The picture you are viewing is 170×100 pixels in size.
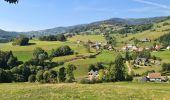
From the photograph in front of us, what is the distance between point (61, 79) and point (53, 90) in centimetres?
7296

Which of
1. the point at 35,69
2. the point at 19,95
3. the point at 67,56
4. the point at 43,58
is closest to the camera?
the point at 19,95

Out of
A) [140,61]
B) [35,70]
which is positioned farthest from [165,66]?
[35,70]

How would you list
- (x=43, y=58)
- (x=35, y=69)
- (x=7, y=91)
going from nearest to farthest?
(x=7, y=91) → (x=35, y=69) → (x=43, y=58)

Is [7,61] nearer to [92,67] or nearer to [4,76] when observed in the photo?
[92,67]

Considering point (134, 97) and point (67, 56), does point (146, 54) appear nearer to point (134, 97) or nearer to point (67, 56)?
point (67, 56)

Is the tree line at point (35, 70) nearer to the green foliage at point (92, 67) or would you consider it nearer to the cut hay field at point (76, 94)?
the green foliage at point (92, 67)

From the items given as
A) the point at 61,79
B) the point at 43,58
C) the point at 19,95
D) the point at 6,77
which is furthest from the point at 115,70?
the point at 19,95

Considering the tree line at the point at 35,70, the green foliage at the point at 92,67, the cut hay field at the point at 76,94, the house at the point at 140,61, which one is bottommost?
the house at the point at 140,61

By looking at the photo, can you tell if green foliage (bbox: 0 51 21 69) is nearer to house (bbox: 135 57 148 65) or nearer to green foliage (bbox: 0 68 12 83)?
green foliage (bbox: 0 68 12 83)

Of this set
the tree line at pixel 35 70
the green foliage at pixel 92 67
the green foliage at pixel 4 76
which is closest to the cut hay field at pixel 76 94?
the tree line at pixel 35 70

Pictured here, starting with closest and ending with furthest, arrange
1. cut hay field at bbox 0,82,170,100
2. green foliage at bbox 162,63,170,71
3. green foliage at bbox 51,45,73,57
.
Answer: cut hay field at bbox 0,82,170,100 → green foliage at bbox 162,63,170,71 → green foliage at bbox 51,45,73,57

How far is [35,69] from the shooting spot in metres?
133

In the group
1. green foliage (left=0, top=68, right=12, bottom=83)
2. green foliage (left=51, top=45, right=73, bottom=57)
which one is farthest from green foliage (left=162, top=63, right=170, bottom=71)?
green foliage (left=0, top=68, right=12, bottom=83)

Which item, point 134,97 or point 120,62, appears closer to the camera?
point 134,97
